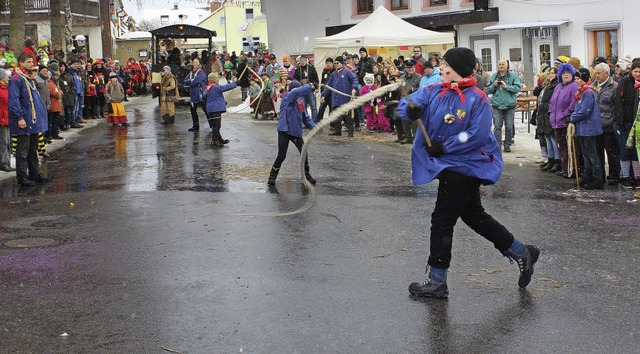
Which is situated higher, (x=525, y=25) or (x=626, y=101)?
(x=525, y=25)

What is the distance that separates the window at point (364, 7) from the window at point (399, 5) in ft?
3.67

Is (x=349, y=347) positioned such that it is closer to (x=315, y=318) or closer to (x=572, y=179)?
(x=315, y=318)

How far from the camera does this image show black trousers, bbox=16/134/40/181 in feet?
42.9

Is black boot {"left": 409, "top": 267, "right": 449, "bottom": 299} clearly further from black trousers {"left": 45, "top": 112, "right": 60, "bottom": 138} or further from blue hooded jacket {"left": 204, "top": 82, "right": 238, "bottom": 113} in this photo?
black trousers {"left": 45, "top": 112, "right": 60, "bottom": 138}

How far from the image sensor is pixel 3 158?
14.2 metres

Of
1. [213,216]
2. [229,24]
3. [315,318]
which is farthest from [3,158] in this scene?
[229,24]

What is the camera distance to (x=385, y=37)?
27.8m

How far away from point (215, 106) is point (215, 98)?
0.28 m

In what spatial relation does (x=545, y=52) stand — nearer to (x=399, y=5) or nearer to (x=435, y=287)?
(x=399, y=5)

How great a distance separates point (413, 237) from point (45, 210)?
4.84 meters

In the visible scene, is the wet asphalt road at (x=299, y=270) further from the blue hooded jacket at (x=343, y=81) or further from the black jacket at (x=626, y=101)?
the blue hooded jacket at (x=343, y=81)

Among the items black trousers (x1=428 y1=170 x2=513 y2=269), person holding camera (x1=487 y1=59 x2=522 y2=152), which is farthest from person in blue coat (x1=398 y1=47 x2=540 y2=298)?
person holding camera (x1=487 y1=59 x2=522 y2=152)

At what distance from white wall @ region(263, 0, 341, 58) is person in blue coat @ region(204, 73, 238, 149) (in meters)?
21.1

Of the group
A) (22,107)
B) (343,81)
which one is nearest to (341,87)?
(343,81)
